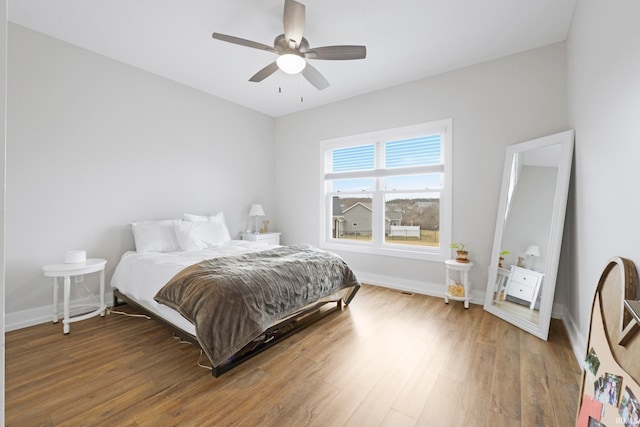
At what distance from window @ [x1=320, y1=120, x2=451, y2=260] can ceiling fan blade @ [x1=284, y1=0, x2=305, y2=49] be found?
208 cm

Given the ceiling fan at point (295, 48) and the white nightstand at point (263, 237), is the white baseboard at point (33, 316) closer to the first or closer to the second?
the white nightstand at point (263, 237)

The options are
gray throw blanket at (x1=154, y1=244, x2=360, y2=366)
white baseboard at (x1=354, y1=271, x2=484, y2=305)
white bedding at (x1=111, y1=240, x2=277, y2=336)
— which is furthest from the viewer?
white baseboard at (x1=354, y1=271, x2=484, y2=305)

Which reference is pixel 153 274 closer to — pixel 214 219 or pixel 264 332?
pixel 264 332

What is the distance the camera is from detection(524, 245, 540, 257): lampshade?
2.68 m

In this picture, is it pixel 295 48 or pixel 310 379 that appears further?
pixel 295 48

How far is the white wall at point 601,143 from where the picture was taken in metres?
1.38

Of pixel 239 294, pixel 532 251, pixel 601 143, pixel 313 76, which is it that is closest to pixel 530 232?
pixel 532 251

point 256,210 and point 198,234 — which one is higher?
point 256,210

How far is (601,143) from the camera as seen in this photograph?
1.83 m

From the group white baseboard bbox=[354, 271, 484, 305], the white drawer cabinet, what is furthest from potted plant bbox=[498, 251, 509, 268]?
white baseboard bbox=[354, 271, 484, 305]

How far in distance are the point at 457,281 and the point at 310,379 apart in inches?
93.9

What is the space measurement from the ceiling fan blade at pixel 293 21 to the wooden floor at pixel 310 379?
102 inches

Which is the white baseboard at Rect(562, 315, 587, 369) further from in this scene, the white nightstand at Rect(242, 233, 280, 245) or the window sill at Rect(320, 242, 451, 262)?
the white nightstand at Rect(242, 233, 280, 245)

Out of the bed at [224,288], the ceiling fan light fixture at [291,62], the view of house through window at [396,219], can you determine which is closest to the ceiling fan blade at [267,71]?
the ceiling fan light fixture at [291,62]
